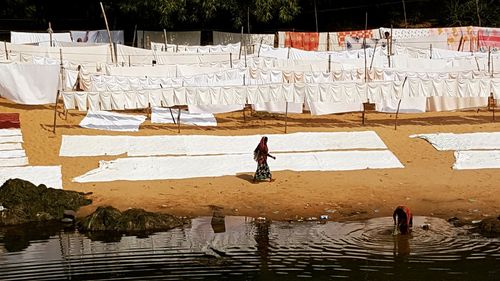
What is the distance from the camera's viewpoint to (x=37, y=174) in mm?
21156

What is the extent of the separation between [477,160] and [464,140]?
1984 millimetres

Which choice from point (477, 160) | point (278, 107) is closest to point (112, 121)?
point (278, 107)

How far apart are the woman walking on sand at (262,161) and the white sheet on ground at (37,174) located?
4773mm

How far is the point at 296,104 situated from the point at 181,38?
1036 cm

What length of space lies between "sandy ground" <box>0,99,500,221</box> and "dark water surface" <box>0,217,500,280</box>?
48.0 inches

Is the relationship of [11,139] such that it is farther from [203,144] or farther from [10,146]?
[203,144]

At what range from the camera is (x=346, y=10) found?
42.3 metres

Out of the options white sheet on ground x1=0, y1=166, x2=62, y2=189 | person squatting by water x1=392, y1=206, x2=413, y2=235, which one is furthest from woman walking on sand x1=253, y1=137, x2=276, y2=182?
person squatting by water x1=392, y1=206, x2=413, y2=235

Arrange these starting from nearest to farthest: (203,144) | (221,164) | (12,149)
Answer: (221,164), (12,149), (203,144)

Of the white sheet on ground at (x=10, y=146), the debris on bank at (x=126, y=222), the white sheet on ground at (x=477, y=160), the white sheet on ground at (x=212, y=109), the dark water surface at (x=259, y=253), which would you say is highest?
the white sheet on ground at (x=212, y=109)

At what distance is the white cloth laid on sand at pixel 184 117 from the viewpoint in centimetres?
2664

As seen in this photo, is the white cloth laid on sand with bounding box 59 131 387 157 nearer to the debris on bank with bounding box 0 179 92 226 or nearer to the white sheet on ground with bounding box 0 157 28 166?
the white sheet on ground with bounding box 0 157 28 166

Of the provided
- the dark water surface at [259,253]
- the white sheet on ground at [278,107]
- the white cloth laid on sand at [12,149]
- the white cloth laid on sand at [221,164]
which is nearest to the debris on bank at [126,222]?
the dark water surface at [259,253]

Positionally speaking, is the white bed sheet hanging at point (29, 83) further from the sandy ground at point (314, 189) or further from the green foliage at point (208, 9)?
the green foliage at point (208, 9)
